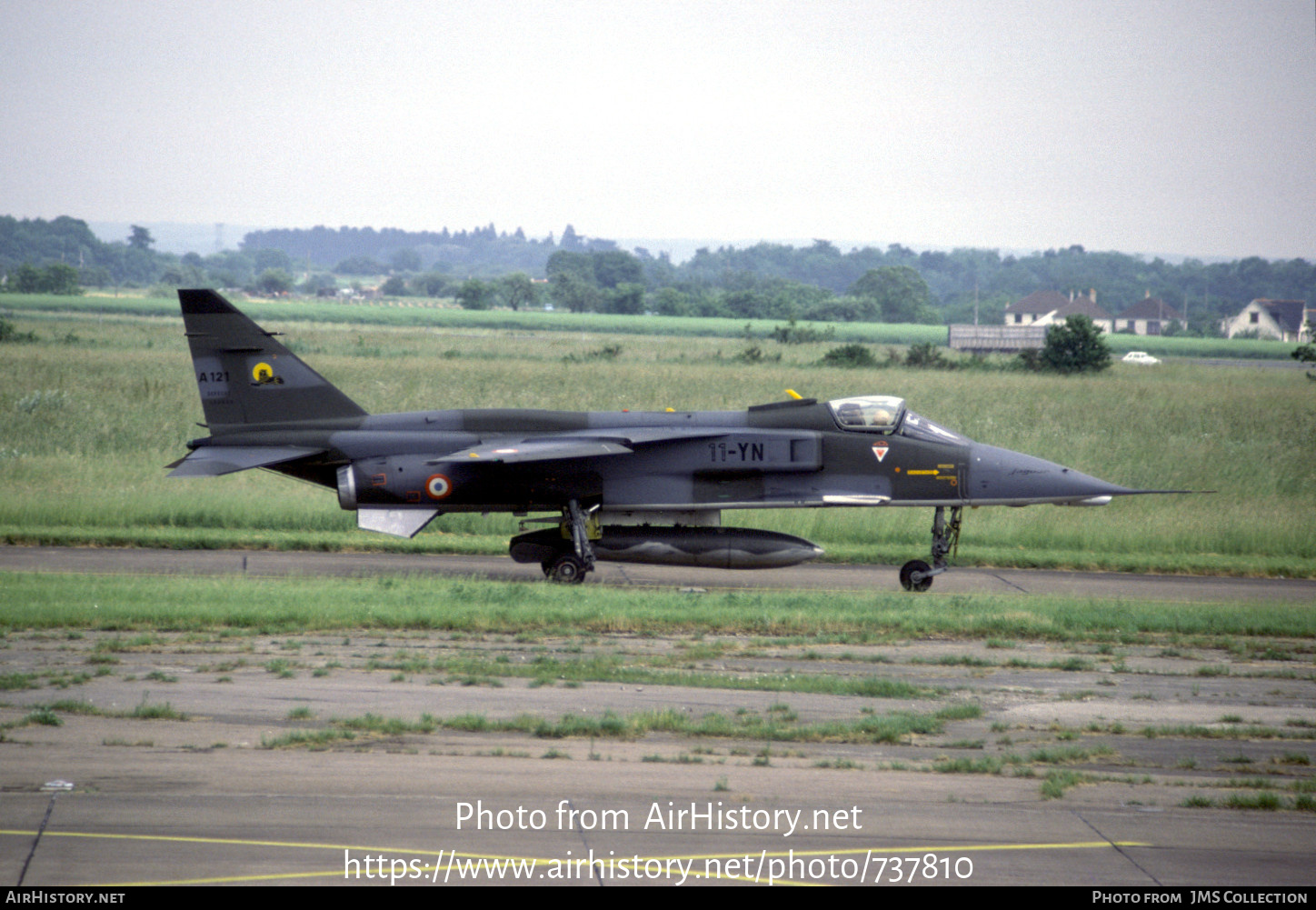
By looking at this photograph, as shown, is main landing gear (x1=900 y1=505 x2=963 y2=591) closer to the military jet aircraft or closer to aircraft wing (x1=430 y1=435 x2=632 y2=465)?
the military jet aircraft

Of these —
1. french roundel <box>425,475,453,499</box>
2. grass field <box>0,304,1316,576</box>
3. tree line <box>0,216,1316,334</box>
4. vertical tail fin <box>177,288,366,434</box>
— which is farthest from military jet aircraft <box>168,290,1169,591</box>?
tree line <box>0,216,1316,334</box>

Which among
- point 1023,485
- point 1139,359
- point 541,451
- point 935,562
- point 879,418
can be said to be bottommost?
point 935,562

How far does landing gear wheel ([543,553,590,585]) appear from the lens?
650 inches

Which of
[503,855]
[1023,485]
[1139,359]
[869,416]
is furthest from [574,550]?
[1139,359]

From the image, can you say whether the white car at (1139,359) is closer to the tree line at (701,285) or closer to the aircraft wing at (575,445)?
the tree line at (701,285)

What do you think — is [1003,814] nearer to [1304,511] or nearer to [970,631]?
[970,631]

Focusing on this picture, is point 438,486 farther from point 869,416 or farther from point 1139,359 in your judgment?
point 1139,359

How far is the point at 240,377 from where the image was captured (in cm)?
1753

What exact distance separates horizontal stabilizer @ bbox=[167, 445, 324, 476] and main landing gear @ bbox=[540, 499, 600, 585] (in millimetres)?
3842

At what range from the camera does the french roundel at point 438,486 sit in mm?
16656

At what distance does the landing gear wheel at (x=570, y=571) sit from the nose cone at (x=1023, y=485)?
5.80 m

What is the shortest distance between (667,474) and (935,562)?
4.21 m

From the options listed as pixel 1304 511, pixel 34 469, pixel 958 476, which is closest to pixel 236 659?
pixel 958 476
